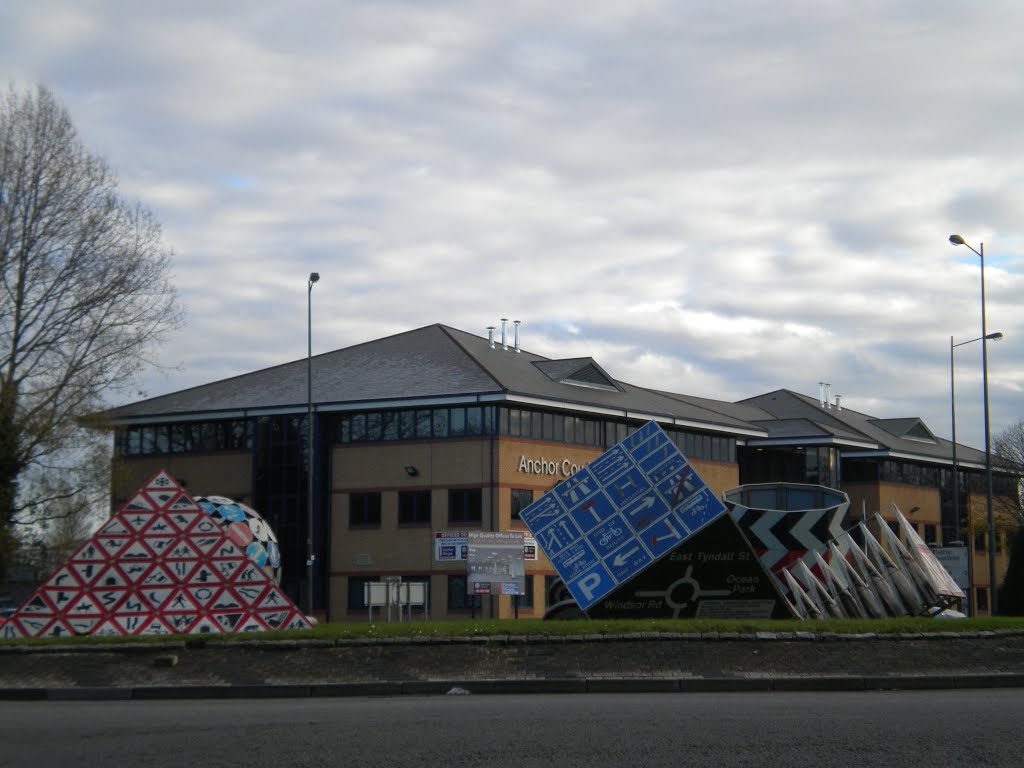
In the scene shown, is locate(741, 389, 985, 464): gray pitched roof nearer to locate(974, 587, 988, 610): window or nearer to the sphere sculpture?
locate(974, 587, 988, 610): window

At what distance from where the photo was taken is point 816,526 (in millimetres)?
25328

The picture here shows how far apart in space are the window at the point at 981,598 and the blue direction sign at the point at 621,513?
52295mm

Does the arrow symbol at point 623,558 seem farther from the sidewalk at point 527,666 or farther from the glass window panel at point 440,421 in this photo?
the glass window panel at point 440,421

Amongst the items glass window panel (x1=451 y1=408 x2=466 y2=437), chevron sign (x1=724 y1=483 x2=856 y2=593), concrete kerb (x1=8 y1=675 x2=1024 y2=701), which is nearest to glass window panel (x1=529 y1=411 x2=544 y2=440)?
glass window panel (x1=451 y1=408 x2=466 y2=437)

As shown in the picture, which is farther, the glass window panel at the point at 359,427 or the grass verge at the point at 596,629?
the glass window panel at the point at 359,427

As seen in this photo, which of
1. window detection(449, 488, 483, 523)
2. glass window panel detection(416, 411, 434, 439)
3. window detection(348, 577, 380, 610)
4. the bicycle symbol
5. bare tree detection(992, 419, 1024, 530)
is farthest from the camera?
bare tree detection(992, 419, 1024, 530)

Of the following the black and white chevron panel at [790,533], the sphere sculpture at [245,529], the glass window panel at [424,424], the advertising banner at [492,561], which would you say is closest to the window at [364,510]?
the glass window panel at [424,424]

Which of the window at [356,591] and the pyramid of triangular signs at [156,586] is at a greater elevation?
the pyramid of triangular signs at [156,586]

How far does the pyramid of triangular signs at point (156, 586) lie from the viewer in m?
23.4

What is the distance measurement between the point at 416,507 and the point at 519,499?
13.6ft

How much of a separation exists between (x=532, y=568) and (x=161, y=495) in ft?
82.0

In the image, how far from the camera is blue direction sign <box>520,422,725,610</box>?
924 inches

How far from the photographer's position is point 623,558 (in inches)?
936

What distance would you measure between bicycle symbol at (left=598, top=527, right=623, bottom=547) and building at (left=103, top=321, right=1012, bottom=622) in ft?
68.3
